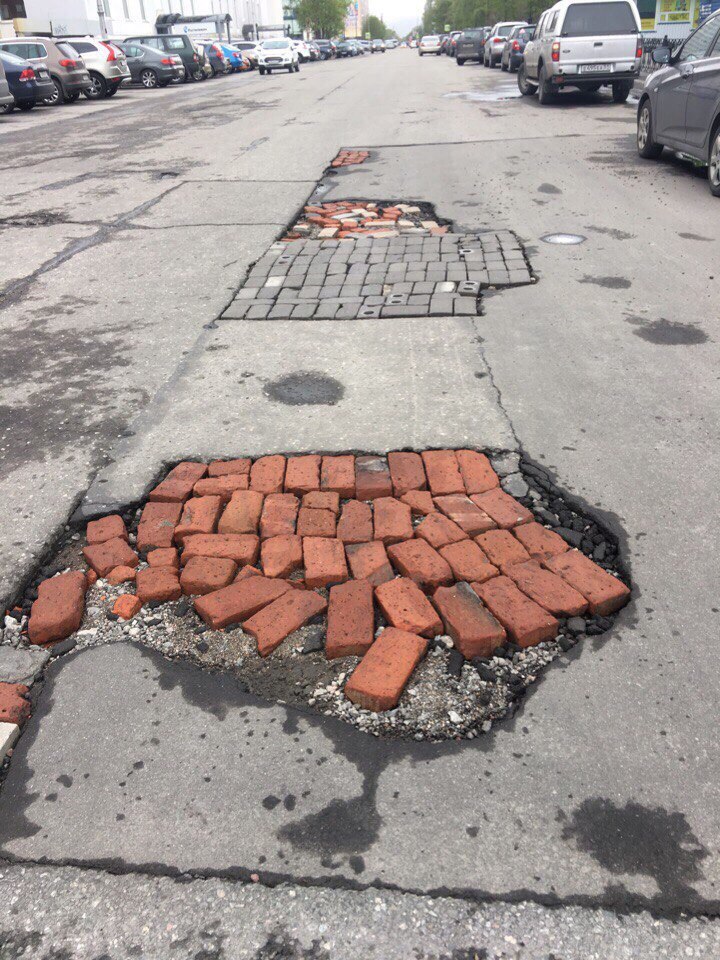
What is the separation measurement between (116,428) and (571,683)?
2.72m

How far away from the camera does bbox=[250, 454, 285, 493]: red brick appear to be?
10.9ft

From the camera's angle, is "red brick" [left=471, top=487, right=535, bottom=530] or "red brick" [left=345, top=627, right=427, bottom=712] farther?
"red brick" [left=471, top=487, right=535, bottom=530]

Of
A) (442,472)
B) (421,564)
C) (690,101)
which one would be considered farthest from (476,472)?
(690,101)

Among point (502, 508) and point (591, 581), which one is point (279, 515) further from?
point (591, 581)

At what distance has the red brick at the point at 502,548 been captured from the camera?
2.82m

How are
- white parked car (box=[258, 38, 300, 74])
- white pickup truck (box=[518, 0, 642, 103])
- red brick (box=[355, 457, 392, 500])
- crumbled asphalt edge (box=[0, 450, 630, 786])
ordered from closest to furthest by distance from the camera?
crumbled asphalt edge (box=[0, 450, 630, 786]), red brick (box=[355, 457, 392, 500]), white pickup truck (box=[518, 0, 642, 103]), white parked car (box=[258, 38, 300, 74])

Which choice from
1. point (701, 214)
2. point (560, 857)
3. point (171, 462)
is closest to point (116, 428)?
point (171, 462)

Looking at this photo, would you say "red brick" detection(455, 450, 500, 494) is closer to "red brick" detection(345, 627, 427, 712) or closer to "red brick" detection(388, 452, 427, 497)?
"red brick" detection(388, 452, 427, 497)

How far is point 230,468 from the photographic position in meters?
3.48

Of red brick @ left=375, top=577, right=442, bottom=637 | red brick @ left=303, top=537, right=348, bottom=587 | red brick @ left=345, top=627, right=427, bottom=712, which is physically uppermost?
red brick @ left=345, top=627, right=427, bottom=712

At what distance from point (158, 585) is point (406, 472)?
4.07 feet

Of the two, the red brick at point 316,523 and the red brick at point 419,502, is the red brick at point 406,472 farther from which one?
the red brick at point 316,523

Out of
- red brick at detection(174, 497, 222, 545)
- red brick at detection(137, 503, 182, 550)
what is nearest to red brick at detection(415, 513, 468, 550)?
red brick at detection(174, 497, 222, 545)

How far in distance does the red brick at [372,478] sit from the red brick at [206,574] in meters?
0.72
